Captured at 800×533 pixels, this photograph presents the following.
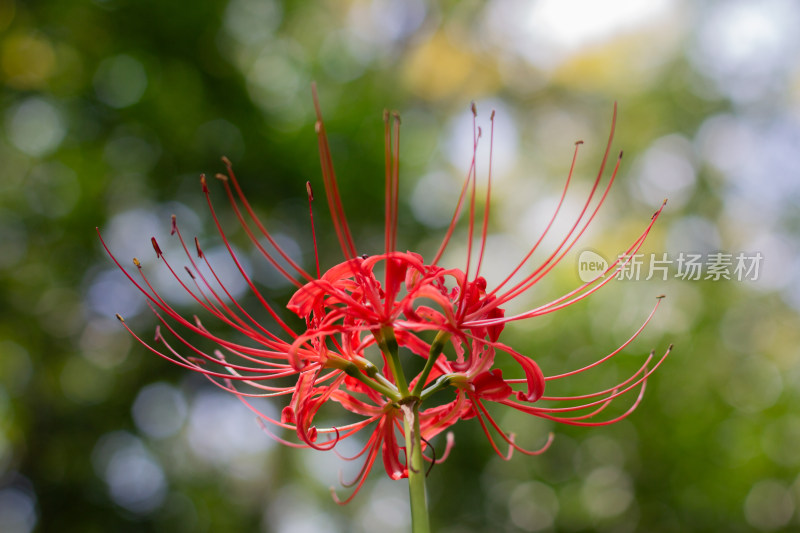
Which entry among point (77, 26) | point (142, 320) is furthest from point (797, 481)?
point (77, 26)

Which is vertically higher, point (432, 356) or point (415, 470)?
point (432, 356)

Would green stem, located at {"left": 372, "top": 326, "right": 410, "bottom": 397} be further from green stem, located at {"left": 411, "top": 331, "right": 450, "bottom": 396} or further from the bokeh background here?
the bokeh background

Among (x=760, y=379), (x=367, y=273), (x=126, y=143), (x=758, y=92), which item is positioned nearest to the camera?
(x=367, y=273)

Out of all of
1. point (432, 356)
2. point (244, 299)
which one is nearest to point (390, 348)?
point (432, 356)

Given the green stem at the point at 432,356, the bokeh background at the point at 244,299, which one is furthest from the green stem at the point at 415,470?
the bokeh background at the point at 244,299

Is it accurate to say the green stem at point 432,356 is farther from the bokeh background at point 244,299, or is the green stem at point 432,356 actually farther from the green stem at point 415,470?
the bokeh background at point 244,299

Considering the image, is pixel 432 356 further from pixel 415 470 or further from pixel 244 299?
pixel 244 299

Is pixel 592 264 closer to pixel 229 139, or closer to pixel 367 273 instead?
pixel 367 273

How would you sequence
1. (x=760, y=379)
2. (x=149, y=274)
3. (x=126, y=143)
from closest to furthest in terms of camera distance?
(x=149, y=274) → (x=126, y=143) → (x=760, y=379)
